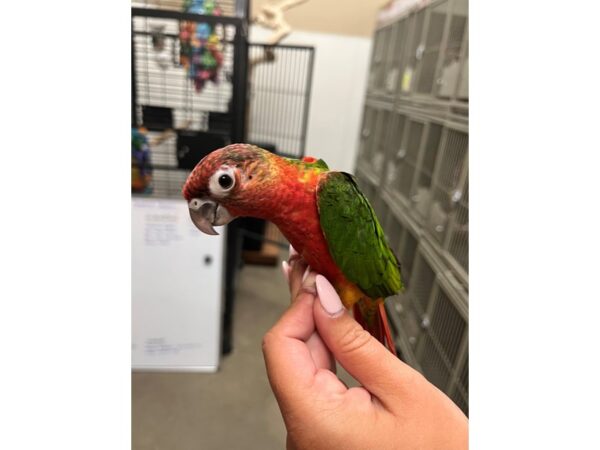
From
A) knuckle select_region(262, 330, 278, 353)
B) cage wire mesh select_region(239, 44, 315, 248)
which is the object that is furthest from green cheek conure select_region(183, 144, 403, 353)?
cage wire mesh select_region(239, 44, 315, 248)

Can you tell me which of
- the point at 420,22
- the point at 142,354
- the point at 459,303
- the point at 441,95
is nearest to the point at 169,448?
the point at 142,354

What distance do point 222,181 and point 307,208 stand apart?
0.11 m

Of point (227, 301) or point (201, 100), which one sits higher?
point (201, 100)

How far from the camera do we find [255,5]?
1319mm

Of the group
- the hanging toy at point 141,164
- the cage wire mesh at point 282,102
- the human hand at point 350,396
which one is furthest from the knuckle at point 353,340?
the hanging toy at point 141,164

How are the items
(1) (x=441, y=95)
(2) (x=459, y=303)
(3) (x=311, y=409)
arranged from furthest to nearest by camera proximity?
(1) (x=441, y=95)
(2) (x=459, y=303)
(3) (x=311, y=409)

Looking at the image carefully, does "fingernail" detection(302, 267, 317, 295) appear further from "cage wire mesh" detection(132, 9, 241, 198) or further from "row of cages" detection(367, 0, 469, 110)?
"row of cages" detection(367, 0, 469, 110)

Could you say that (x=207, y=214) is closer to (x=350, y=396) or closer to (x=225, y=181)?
(x=225, y=181)

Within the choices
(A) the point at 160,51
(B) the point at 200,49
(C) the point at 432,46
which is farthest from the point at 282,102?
(C) the point at 432,46

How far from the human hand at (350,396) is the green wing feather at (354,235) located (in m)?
0.05

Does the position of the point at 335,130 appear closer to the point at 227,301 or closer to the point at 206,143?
the point at 206,143

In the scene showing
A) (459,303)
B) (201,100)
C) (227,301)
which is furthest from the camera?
(227,301)

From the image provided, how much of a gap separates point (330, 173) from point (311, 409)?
27 centimetres

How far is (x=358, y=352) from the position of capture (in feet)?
1.40
